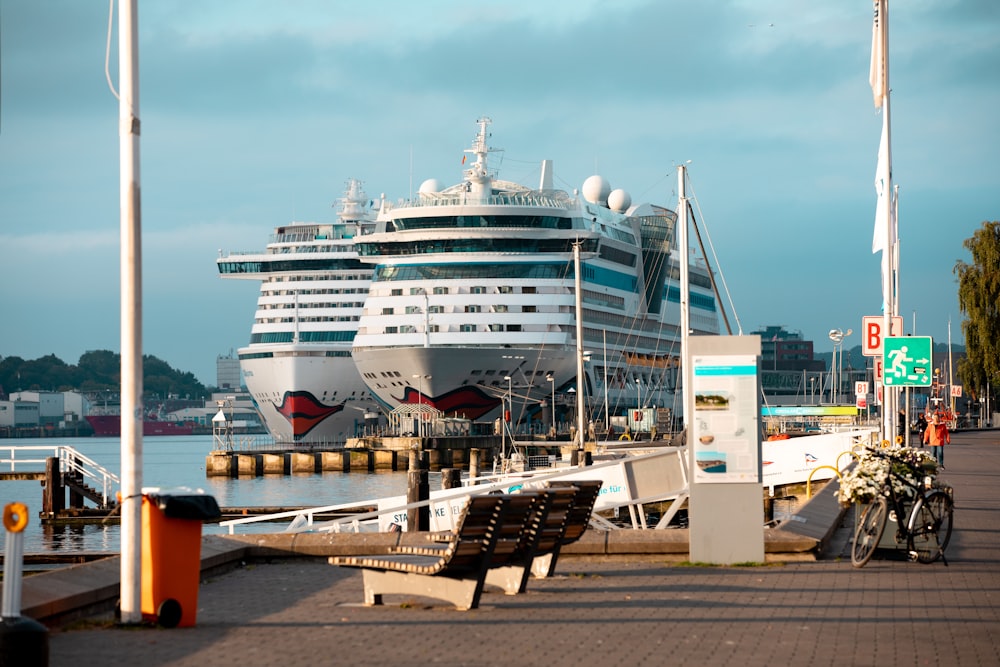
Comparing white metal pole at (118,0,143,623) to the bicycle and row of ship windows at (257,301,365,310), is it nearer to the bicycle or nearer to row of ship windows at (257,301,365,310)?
the bicycle

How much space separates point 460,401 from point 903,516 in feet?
206

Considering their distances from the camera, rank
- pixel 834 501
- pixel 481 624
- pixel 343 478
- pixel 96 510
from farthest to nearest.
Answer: pixel 343 478
pixel 96 510
pixel 834 501
pixel 481 624

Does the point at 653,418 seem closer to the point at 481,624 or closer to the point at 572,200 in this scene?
the point at 572,200

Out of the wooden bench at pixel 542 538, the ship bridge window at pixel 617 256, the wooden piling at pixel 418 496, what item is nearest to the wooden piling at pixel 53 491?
the wooden piling at pixel 418 496

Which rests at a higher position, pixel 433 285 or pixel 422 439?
pixel 433 285

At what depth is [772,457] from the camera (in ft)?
98.0

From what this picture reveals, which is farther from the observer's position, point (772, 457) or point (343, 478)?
point (343, 478)

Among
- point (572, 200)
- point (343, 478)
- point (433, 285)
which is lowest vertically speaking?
point (343, 478)

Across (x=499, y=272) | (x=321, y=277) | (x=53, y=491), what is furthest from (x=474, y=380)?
(x=53, y=491)

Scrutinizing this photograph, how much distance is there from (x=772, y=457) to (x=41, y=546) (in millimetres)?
15253

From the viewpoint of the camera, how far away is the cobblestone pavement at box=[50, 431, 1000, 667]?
8102mm

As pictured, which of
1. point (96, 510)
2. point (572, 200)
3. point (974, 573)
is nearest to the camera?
point (974, 573)

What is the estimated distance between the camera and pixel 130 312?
30.1ft

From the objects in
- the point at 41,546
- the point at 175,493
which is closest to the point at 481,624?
the point at 175,493
